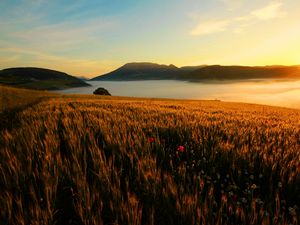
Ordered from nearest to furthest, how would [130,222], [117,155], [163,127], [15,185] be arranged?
[130,222], [15,185], [117,155], [163,127]

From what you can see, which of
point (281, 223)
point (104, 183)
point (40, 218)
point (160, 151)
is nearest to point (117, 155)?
point (160, 151)

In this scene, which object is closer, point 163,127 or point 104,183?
point 104,183

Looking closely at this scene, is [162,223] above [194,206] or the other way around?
the other way around

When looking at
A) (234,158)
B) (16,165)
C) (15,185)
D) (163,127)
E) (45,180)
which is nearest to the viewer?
Result: (45,180)

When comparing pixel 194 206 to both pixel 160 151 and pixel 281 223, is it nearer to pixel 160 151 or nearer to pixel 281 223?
pixel 281 223

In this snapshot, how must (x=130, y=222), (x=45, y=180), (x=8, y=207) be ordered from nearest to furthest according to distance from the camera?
(x=130, y=222) < (x=8, y=207) < (x=45, y=180)

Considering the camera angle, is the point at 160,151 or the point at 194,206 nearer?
the point at 194,206

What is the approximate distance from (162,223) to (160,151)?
140 cm

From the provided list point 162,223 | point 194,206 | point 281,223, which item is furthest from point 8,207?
point 281,223

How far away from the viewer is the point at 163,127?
4.17m

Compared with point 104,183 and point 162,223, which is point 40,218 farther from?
point 162,223

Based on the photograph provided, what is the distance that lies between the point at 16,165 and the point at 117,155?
99 centimetres

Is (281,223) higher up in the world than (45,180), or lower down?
lower down

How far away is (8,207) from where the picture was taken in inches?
60.2
